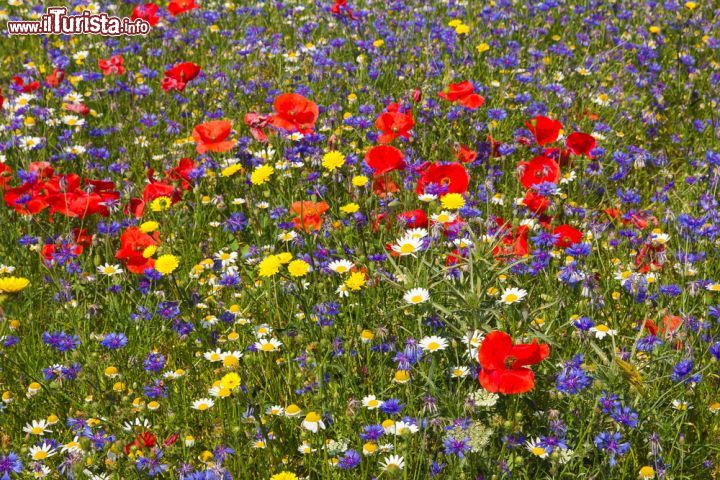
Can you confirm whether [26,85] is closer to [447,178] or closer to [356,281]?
[447,178]

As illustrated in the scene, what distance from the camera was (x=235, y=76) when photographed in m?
4.91

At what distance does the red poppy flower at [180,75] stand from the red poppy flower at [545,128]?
1782mm

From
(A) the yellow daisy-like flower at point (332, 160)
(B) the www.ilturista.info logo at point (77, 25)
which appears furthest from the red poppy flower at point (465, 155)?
(B) the www.ilturista.info logo at point (77, 25)

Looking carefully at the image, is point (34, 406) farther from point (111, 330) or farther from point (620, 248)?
point (620, 248)

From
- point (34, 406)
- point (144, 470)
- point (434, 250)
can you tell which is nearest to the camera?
point (144, 470)

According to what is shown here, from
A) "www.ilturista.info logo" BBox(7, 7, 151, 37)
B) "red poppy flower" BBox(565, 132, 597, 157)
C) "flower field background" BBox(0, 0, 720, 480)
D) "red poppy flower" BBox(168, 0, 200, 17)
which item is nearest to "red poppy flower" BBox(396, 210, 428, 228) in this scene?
"flower field background" BBox(0, 0, 720, 480)

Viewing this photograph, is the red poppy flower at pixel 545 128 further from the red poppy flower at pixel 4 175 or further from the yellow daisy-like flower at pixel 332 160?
the red poppy flower at pixel 4 175

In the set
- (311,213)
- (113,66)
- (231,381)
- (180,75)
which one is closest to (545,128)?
(311,213)

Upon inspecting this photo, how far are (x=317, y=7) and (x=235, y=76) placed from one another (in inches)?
51.9

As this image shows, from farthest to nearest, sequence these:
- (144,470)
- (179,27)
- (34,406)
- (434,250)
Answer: (179,27) → (434,250) → (34,406) → (144,470)

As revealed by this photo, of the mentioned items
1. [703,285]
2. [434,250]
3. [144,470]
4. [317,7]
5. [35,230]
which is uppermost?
[317,7]

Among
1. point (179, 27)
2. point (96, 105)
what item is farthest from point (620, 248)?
point (179, 27)

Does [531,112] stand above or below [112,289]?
above

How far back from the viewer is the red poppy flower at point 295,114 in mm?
3766
